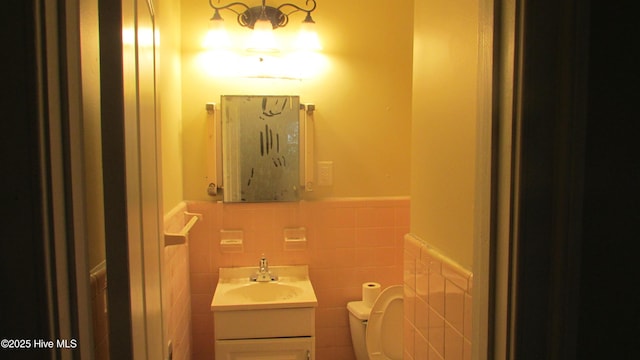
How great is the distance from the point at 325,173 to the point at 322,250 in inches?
15.5

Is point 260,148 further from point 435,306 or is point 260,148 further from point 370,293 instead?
point 435,306

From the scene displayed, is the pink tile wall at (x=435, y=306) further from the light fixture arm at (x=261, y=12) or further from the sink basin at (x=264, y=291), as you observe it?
the light fixture arm at (x=261, y=12)

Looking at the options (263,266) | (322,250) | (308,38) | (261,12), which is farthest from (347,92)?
(263,266)

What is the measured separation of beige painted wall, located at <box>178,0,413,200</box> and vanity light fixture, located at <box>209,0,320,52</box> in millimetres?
43

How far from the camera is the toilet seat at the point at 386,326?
1808mm

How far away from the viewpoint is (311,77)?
1996mm

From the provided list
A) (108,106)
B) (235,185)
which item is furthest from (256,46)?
(108,106)

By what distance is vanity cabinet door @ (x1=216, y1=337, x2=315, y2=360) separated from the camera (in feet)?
5.55

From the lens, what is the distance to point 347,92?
2018mm

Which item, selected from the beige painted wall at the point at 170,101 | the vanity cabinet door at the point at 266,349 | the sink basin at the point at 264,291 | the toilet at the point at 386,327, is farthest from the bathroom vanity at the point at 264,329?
the beige painted wall at the point at 170,101

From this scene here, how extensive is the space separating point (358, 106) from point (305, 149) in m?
0.35

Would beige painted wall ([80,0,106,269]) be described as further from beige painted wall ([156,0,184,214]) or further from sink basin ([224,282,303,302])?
sink basin ([224,282,303,302])

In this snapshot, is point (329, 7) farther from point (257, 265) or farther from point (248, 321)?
point (248, 321)

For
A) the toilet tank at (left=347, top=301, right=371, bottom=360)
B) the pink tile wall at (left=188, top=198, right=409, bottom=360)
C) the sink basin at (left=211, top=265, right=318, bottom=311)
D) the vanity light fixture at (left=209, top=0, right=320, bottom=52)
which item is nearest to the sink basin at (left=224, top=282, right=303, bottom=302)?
the sink basin at (left=211, top=265, right=318, bottom=311)
